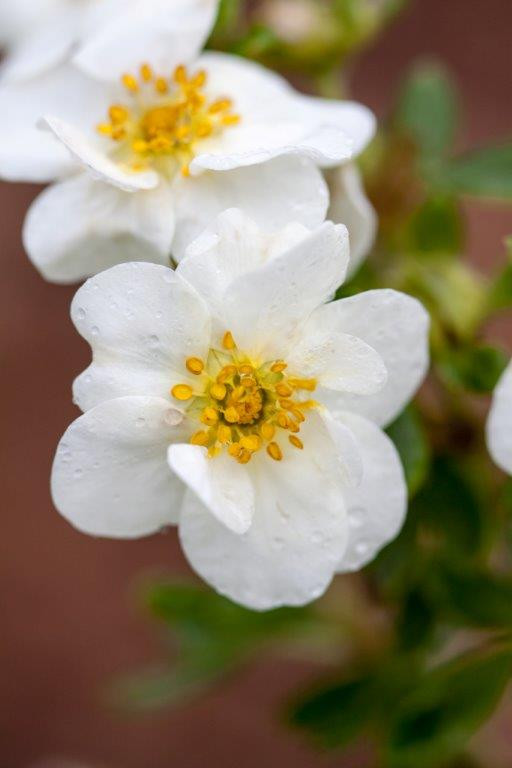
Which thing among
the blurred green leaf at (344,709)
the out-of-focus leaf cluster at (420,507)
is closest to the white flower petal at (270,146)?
the out-of-focus leaf cluster at (420,507)

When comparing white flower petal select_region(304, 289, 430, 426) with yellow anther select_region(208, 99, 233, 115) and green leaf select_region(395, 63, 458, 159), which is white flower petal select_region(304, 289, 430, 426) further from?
green leaf select_region(395, 63, 458, 159)

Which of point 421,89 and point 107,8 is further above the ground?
point 107,8

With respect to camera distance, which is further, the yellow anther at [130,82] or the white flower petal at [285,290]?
the yellow anther at [130,82]

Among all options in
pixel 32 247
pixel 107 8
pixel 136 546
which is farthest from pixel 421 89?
pixel 136 546

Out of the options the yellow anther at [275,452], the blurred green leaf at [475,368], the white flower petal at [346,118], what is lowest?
the blurred green leaf at [475,368]

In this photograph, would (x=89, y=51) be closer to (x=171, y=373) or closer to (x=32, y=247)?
(x=32, y=247)

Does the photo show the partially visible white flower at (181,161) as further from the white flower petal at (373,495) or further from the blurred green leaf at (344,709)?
the blurred green leaf at (344,709)

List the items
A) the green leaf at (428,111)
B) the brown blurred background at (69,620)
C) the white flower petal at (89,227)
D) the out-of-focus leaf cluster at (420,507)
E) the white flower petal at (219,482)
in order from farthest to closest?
the brown blurred background at (69,620), the green leaf at (428,111), the out-of-focus leaf cluster at (420,507), the white flower petal at (89,227), the white flower petal at (219,482)
